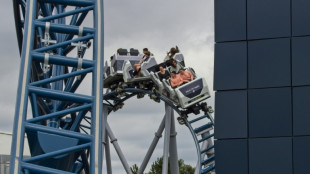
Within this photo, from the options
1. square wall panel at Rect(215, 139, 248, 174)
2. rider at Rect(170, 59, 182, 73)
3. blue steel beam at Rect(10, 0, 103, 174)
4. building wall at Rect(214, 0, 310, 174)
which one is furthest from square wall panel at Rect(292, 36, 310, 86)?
rider at Rect(170, 59, 182, 73)

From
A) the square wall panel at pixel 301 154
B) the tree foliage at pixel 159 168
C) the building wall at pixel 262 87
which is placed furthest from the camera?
the tree foliage at pixel 159 168

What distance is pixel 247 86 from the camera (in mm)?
17766

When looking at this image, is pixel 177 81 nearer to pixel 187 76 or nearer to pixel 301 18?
pixel 187 76

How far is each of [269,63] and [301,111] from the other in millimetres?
1421

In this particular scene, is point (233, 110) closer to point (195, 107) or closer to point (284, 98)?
point (284, 98)

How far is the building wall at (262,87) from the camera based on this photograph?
1716 cm

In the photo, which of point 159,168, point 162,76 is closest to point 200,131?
point 162,76

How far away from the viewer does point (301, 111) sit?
17172 mm

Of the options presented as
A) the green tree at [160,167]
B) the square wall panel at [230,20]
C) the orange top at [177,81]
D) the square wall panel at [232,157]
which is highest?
the square wall panel at [230,20]

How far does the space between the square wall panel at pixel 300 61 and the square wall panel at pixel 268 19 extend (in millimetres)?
366

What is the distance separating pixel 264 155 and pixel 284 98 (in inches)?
55.9

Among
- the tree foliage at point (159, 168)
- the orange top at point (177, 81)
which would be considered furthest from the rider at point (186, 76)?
the tree foliage at point (159, 168)

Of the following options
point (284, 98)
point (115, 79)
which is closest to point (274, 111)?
point (284, 98)

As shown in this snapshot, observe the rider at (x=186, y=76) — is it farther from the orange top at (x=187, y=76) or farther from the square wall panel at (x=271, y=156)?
the square wall panel at (x=271, y=156)
